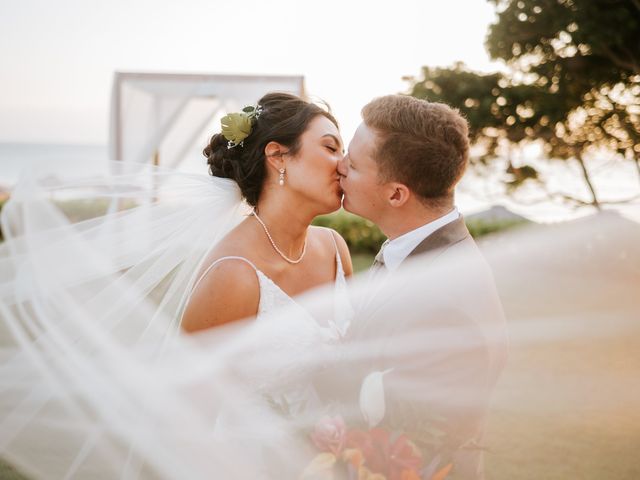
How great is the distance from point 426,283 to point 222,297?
999 millimetres

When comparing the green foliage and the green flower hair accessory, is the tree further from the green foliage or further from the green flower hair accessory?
the green flower hair accessory

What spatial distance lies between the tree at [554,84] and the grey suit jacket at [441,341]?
288 inches

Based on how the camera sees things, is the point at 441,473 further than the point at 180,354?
No

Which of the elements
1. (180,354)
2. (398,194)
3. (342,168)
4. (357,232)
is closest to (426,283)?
(398,194)

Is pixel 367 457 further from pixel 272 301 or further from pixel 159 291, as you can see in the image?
pixel 159 291

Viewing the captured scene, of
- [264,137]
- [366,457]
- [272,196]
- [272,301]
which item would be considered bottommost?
[272,301]

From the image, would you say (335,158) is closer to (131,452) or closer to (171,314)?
(171,314)

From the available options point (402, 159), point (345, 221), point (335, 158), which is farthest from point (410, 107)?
point (345, 221)

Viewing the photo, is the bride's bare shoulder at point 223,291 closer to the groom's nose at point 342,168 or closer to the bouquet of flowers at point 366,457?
the groom's nose at point 342,168

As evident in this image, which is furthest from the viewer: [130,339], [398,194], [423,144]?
[130,339]

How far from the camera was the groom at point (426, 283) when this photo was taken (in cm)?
217

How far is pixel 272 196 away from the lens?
11.1 ft

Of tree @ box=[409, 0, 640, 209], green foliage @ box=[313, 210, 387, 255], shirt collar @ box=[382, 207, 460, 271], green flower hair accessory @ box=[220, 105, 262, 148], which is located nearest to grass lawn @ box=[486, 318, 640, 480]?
shirt collar @ box=[382, 207, 460, 271]

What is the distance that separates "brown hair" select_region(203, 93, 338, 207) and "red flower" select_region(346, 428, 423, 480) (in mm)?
1679
